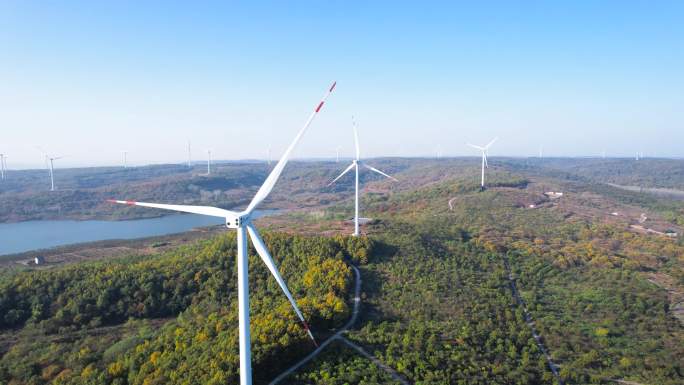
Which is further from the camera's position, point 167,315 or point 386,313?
point 167,315

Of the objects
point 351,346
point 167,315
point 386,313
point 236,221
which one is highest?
point 236,221

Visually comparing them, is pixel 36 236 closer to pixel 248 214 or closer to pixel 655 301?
pixel 248 214

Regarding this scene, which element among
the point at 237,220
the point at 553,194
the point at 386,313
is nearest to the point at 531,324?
the point at 386,313

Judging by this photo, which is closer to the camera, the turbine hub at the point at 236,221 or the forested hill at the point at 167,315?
the turbine hub at the point at 236,221

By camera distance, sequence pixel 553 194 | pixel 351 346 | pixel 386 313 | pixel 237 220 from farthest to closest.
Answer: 1. pixel 553 194
2. pixel 386 313
3. pixel 351 346
4. pixel 237 220

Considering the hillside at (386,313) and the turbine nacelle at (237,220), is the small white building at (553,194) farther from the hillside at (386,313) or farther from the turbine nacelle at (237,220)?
the turbine nacelle at (237,220)

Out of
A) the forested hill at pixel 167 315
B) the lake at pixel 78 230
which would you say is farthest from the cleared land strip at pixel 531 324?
the lake at pixel 78 230

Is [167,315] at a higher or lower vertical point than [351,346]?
lower

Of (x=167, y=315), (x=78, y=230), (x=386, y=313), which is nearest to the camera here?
(x=386, y=313)

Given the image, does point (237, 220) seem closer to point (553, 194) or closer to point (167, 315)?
point (167, 315)
